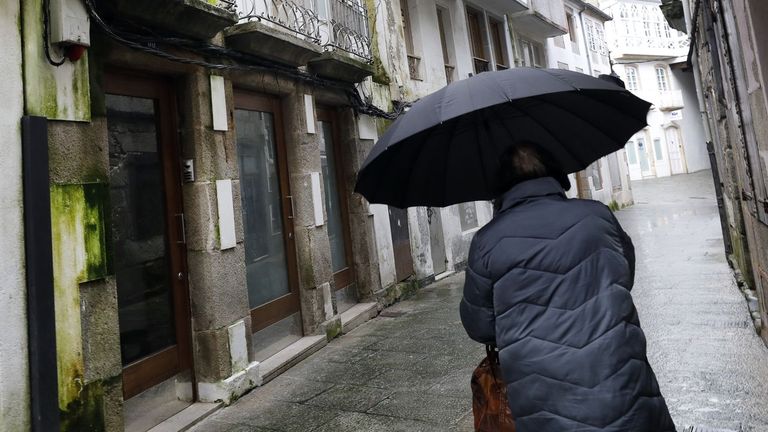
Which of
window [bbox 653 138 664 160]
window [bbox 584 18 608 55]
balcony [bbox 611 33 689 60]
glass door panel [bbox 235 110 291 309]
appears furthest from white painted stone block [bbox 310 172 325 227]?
window [bbox 653 138 664 160]

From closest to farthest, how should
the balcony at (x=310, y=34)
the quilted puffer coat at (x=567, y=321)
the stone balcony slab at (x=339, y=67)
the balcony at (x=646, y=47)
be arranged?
the quilted puffer coat at (x=567, y=321), the balcony at (x=310, y=34), the stone balcony slab at (x=339, y=67), the balcony at (x=646, y=47)

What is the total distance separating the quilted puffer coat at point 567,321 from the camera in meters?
1.66

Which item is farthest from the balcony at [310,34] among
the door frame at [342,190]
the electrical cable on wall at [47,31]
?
the electrical cable on wall at [47,31]

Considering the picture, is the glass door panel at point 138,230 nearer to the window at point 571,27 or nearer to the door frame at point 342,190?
the door frame at point 342,190

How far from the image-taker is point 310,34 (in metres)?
6.46

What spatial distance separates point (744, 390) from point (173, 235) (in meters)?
4.94

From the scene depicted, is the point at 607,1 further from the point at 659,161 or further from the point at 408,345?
the point at 408,345

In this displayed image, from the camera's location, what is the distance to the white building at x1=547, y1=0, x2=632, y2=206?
62.7 feet

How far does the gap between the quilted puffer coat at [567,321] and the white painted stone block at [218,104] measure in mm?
3881

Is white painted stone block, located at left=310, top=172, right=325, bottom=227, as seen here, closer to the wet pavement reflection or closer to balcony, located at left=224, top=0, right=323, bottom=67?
balcony, located at left=224, top=0, right=323, bottom=67

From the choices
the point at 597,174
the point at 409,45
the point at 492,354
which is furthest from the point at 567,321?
the point at 597,174

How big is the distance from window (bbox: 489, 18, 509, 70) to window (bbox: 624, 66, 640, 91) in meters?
20.8

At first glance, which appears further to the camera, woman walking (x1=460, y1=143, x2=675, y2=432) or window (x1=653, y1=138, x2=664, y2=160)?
window (x1=653, y1=138, x2=664, y2=160)

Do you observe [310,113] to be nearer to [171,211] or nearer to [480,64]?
[171,211]
